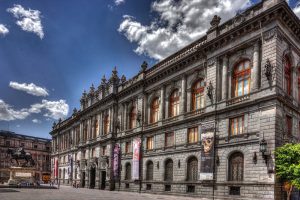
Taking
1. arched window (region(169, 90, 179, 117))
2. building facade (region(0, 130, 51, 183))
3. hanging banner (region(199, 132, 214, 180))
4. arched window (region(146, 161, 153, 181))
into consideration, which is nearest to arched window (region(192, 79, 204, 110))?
arched window (region(169, 90, 179, 117))

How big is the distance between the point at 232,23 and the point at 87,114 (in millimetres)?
37434

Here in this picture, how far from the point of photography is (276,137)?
2592 centimetres

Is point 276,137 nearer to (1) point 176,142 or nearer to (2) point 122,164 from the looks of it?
(1) point 176,142

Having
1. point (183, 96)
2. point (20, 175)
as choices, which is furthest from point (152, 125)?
point (20, 175)

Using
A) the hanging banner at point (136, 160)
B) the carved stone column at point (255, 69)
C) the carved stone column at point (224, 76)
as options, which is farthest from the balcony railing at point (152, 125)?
the carved stone column at point (255, 69)

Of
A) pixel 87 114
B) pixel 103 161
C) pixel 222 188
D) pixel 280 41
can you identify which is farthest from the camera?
pixel 87 114

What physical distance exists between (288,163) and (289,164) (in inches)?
3.9

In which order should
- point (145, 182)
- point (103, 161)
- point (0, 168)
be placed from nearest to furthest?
point (145, 182) → point (103, 161) → point (0, 168)

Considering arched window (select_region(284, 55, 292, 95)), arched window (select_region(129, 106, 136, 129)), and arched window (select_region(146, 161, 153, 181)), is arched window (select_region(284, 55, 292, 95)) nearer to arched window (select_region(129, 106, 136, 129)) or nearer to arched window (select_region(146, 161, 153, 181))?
arched window (select_region(146, 161, 153, 181))

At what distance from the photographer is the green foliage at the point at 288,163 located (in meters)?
23.3

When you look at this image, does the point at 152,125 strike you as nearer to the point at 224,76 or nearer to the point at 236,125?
the point at 224,76

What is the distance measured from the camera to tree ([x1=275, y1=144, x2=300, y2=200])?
23.2 meters

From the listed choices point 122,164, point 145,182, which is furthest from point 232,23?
point 122,164

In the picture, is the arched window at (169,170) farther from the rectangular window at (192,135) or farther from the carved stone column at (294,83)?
the carved stone column at (294,83)
